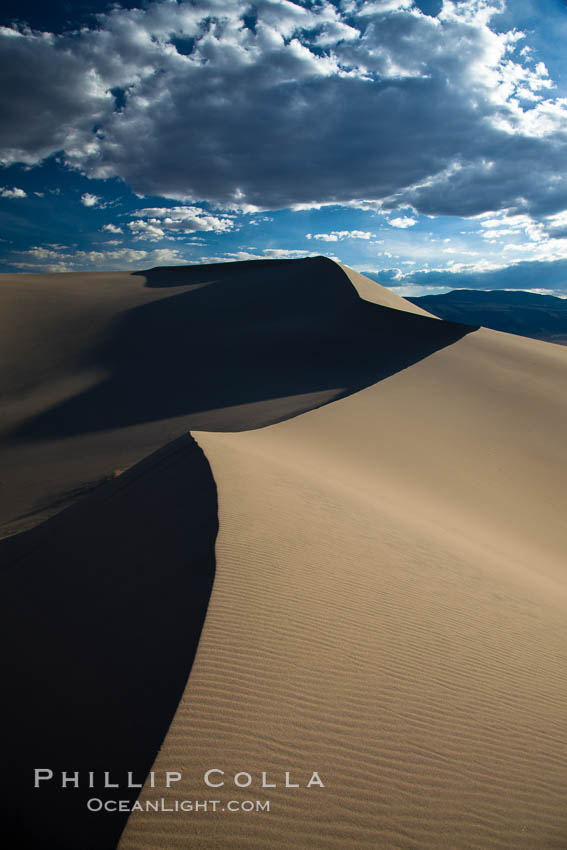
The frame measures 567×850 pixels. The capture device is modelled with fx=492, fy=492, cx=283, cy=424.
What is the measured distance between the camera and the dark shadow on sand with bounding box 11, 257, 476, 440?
1354cm

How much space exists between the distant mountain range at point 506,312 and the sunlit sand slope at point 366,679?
109290 mm

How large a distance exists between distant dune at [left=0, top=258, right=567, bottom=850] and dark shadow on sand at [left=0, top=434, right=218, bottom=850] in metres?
0.02

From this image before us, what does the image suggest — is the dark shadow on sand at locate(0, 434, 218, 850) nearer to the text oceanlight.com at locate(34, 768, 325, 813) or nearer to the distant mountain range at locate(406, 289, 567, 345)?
the text oceanlight.com at locate(34, 768, 325, 813)

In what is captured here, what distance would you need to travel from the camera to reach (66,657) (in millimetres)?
3158

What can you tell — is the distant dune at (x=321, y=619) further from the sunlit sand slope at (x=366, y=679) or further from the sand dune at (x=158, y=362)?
the sand dune at (x=158, y=362)

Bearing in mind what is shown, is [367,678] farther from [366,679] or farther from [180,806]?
[180,806]

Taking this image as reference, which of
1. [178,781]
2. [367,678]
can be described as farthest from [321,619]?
[178,781]

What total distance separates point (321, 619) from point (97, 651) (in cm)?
147

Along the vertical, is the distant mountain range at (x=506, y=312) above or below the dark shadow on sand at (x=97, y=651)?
above

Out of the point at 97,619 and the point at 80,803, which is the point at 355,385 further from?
the point at 80,803

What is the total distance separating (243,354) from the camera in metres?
18.6

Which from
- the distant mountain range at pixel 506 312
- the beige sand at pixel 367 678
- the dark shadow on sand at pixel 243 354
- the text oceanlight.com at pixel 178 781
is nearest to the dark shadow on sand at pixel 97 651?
the text oceanlight.com at pixel 178 781

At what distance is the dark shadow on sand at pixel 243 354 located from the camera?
13542 millimetres

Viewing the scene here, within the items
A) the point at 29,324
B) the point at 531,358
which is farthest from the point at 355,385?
the point at 29,324
